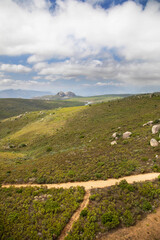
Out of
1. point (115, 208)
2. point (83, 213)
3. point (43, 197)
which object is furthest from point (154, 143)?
point (43, 197)

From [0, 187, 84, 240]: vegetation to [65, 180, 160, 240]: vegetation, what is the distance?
187 cm

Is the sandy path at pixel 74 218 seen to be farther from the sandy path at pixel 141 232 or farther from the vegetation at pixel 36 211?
the sandy path at pixel 141 232

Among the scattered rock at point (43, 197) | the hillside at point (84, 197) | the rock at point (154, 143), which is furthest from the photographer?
the rock at point (154, 143)

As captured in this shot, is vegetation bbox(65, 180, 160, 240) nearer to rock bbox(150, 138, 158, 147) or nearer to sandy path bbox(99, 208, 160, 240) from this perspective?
sandy path bbox(99, 208, 160, 240)

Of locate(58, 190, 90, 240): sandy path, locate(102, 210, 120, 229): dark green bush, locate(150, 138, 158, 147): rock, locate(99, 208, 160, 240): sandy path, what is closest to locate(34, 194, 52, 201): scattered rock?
locate(58, 190, 90, 240): sandy path

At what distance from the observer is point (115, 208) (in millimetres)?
13125

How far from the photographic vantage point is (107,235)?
10680mm

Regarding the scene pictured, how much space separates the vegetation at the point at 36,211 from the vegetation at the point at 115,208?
1.87 m

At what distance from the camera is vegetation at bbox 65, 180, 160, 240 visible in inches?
443

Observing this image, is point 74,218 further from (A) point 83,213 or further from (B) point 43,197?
(B) point 43,197

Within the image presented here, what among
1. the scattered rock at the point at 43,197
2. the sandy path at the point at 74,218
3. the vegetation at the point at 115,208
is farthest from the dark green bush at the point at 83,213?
the scattered rock at the point at 43,197

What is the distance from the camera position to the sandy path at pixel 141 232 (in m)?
10.2

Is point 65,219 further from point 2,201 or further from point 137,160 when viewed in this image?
point 137,160

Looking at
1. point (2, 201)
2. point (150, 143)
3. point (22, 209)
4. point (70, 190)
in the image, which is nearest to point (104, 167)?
point (70, 190)
